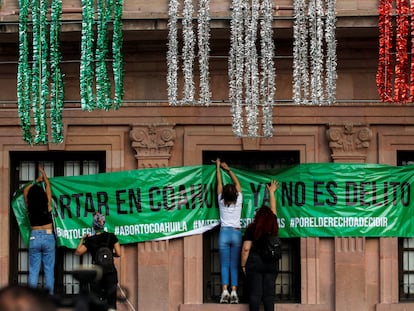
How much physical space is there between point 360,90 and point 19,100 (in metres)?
4.97

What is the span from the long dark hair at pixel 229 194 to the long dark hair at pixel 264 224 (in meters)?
0.49

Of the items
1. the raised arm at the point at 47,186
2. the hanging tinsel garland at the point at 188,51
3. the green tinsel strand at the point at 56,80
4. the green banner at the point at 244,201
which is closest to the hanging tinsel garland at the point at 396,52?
the green banner at the point at 244,201

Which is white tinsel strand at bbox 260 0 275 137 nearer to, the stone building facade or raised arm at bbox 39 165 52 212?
the stone building facade

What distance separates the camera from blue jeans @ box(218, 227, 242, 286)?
13.3m

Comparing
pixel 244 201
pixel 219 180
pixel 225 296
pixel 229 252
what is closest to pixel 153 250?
pixel 229 252

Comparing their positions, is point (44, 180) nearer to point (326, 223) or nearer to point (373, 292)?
point (326, 223)

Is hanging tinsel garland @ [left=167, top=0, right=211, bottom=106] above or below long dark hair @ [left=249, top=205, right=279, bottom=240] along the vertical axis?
above

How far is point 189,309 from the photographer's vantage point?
1331 cm

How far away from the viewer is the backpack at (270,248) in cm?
1241

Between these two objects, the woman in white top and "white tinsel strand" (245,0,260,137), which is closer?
"white tinsel strand" (245,0,260,137)

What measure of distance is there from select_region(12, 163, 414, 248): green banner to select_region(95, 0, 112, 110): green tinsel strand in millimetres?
1287

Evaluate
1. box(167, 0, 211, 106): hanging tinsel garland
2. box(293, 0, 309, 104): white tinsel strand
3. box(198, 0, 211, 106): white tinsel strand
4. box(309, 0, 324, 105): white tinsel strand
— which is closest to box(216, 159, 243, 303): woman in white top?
box(198, 0, 211, 106): white tinsel strand

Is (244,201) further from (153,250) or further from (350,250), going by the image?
(350,250)

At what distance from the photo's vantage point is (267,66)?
41.2 ft
